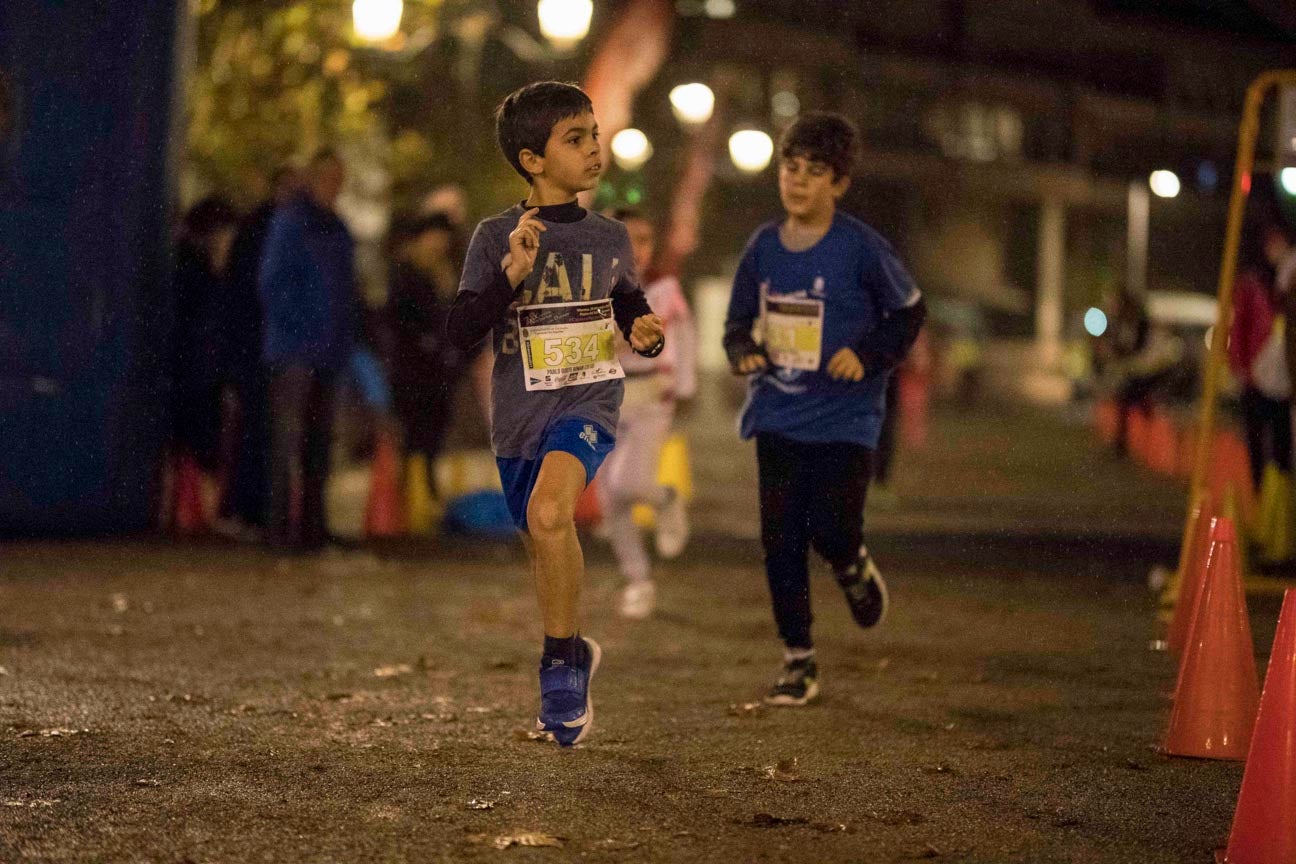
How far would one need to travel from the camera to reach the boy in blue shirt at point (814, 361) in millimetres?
6676

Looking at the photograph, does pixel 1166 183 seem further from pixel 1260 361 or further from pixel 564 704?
pixel 564 704

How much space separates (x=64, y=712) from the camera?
624cm

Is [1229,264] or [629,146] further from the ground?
[629,146]

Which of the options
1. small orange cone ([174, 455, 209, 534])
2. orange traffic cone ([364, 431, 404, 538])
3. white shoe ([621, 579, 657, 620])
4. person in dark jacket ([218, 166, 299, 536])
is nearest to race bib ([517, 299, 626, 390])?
white shoe ([621, 579, 657, 620])

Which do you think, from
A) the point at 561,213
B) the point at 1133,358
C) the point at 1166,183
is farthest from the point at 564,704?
the point at 1133,358

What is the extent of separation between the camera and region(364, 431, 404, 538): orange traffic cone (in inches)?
497

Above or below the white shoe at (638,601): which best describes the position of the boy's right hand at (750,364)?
above

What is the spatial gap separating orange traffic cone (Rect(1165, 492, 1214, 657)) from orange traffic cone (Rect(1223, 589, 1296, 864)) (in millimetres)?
2977

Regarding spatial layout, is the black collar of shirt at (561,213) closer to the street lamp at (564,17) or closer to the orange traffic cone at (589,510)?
the orange traffic cone at (589,510)

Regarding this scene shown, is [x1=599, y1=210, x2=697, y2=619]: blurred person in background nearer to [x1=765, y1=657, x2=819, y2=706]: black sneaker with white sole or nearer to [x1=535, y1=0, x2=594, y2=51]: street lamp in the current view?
[x1=765, y1=657, x2=819, y2=706]: black sneaker with white sole

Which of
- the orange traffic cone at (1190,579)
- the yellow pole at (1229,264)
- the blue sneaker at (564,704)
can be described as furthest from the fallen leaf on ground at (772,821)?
the yellow pole at (1229,264)

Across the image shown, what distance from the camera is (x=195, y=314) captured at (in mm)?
12359

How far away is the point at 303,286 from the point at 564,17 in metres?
4.62

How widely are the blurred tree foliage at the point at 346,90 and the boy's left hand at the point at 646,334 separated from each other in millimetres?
11560
